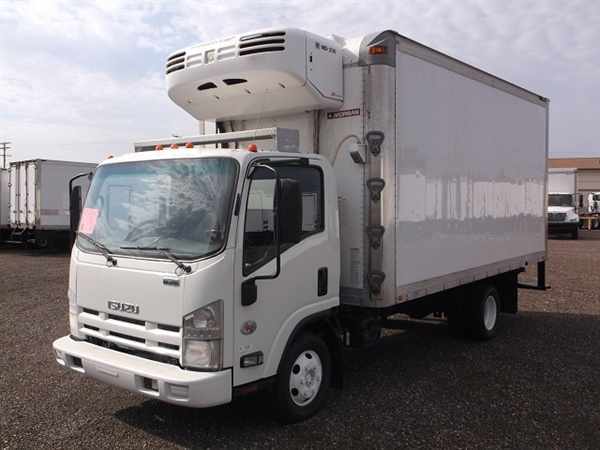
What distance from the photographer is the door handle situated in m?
5.08

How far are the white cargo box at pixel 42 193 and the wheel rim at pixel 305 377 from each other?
16928 mm

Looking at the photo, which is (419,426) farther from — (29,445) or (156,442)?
(29,445)

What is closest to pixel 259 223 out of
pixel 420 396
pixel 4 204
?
pixel 420 396

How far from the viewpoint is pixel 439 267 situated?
20.8 feet

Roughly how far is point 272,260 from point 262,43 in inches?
79.1

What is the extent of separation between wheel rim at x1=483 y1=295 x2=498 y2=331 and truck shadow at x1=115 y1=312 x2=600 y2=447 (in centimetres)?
23

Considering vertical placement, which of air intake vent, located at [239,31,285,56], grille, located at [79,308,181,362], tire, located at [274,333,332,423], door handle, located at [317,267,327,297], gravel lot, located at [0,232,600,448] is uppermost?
air intake vent, located at [239,31,285,56]

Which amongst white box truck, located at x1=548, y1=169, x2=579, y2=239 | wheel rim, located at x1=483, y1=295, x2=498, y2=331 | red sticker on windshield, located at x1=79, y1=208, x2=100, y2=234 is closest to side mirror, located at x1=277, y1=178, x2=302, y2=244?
red sticker on windshield, located at x1=79, y1=208, x2=100, y2=234

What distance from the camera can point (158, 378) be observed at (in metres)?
4.12

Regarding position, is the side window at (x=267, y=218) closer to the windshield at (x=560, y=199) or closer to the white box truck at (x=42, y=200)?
the white box truck at (x=42, y=200)

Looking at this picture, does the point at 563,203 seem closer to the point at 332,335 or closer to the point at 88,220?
the point at 332,335

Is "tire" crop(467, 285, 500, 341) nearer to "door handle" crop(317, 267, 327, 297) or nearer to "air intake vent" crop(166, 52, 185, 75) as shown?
"door handle" crop(317, 267, 327, 297)

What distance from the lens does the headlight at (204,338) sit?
163 inches

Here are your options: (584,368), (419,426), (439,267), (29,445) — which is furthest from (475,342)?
(29,445)
